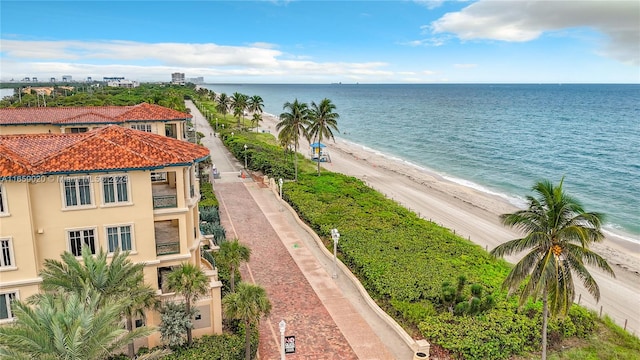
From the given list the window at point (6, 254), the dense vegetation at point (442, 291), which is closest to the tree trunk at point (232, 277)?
the dense vegetation at point (442, 291)

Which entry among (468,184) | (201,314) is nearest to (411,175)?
(468,184)

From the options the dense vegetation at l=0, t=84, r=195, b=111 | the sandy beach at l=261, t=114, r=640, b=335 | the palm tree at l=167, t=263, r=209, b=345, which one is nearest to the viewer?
the palm tree at l=167, t=263, r=209, b=345

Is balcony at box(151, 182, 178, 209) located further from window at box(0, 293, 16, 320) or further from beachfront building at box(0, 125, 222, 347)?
window at box(0, 293, 16, 320)


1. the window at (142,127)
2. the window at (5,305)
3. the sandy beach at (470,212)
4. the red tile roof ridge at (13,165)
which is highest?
the red tile roof ridge at (13,165)

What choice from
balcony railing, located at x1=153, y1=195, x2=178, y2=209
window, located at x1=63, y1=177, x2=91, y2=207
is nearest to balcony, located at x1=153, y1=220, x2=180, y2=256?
balcony railing, located at x1=153, y1=195, x2=178, y2=209

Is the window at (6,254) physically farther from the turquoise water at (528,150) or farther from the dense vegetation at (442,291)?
the turquoise water at (528,150)

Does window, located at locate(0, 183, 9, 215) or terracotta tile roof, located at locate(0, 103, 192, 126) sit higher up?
terracotta tile roof, located at locate(0, 103, 192, 126)
